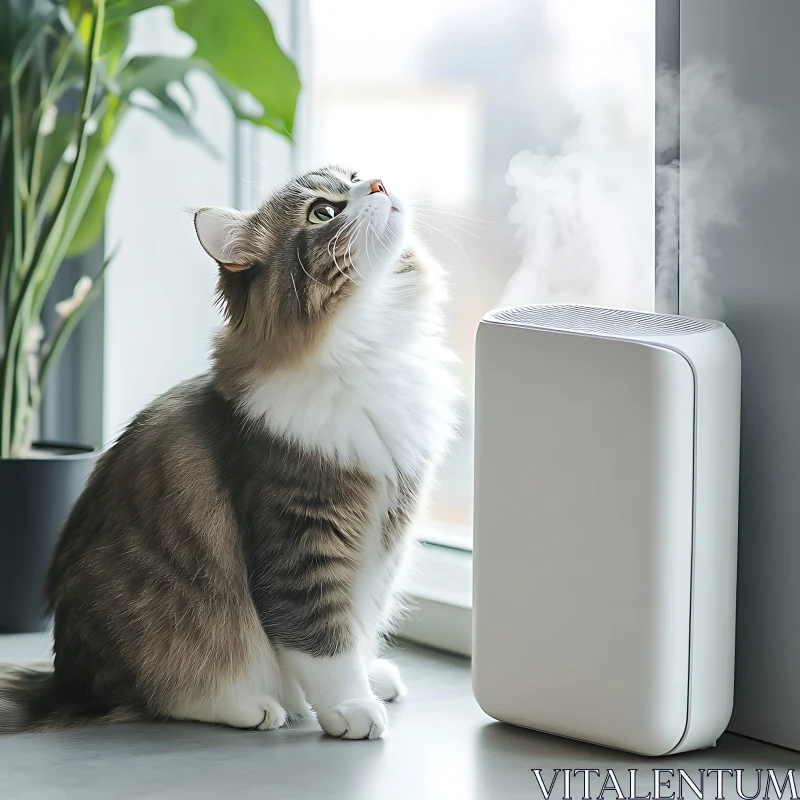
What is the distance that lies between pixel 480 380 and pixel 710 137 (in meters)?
0.32

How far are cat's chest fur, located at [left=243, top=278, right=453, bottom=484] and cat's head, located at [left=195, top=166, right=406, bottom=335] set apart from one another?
0.03 m

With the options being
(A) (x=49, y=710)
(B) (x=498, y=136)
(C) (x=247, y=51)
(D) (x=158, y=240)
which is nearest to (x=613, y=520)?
(A) (x=49, y=710)

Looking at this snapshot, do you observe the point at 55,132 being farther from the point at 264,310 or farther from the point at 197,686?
the point at 197,686

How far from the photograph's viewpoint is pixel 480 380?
3.66ft

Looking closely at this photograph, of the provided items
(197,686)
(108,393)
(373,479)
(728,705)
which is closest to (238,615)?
(197,686)

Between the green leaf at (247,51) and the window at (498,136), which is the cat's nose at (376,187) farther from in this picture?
the green leaf at (247,51)

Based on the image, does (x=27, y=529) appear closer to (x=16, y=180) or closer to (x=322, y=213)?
(x=16, y=180)

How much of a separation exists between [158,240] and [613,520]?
126 cm

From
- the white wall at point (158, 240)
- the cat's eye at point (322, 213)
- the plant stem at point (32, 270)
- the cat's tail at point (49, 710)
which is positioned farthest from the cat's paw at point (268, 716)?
the white wall at point (158, 240)

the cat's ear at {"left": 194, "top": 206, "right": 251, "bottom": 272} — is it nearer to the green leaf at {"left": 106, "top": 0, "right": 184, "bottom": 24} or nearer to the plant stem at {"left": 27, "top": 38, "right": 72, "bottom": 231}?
the green leaf at {"left": 106, "top": 0, "right": 184, "bottom": 24}

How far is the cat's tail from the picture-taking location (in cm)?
118

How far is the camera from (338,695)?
1.13 metres

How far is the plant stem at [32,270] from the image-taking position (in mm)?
1620

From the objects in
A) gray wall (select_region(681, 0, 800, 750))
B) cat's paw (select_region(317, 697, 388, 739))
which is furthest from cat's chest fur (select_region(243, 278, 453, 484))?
gray wall (select_region(681, 0, 800, 750))
